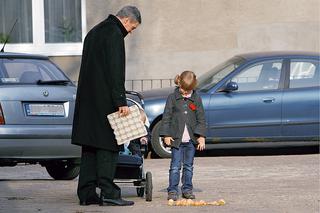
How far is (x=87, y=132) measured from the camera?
32.7 feet

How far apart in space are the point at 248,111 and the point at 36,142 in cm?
474

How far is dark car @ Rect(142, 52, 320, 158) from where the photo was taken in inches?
617

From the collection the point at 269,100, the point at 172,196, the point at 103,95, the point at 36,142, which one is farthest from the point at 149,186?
the point at 269,100

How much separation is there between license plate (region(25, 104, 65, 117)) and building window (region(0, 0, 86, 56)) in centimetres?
950

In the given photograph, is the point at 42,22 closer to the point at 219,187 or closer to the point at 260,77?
the point at 260,77

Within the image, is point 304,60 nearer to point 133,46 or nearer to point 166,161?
point 166,161

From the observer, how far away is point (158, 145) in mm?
15680

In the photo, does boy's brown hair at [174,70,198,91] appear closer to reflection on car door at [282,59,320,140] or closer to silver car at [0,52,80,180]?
silver car at [0,52,80,180]

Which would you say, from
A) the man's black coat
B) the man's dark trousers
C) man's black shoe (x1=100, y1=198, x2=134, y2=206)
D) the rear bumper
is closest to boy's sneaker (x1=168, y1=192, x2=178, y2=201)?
man's black shoe (x1=100, y1=198, x2=134, y2=206)

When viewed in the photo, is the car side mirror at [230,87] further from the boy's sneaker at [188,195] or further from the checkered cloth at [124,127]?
the checkered cloth at [124,127]

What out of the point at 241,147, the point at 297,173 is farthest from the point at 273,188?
the point at 241,147

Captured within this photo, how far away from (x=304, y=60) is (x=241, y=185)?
14.5ft

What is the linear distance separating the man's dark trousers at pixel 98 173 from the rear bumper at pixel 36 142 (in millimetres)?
1624

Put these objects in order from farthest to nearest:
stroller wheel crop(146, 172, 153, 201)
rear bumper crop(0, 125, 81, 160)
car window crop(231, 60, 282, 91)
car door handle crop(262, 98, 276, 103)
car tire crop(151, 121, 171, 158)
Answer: car window crop(231, 60, 282, 91) < car door handle crop(262, 98, 276, 103) < car tire crop(151, 121, 171, 158) < rear bumper crop(0, 125, 81, 160) < stroller wheel crop(146, 172, 153, 201)
